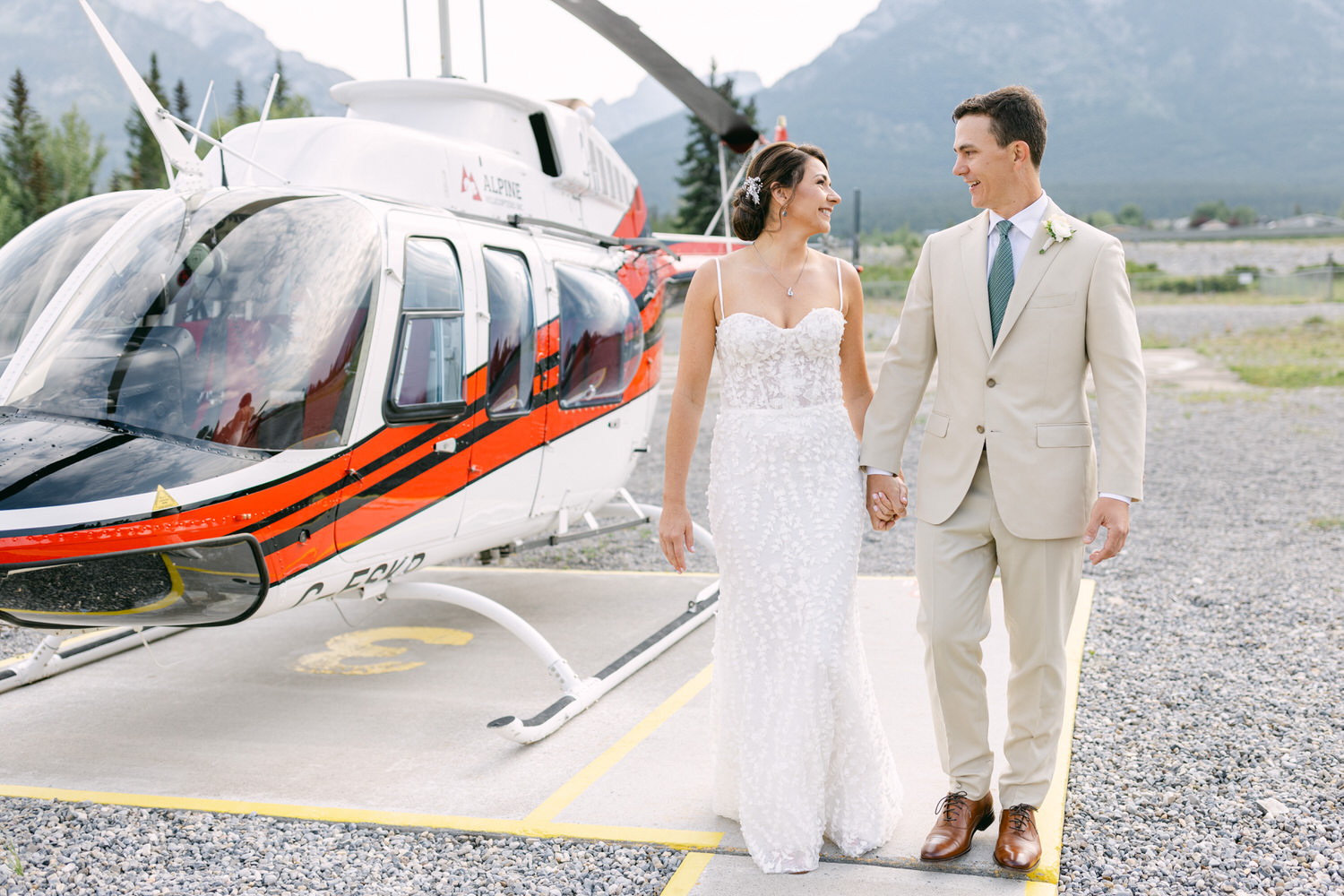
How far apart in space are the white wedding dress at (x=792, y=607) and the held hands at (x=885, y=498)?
40 millimetres

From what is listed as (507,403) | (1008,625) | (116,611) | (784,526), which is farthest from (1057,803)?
(116,611)

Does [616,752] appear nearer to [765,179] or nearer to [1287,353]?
[765,179]

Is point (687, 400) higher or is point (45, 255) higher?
point (45, 255)

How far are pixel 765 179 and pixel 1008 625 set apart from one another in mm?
1373

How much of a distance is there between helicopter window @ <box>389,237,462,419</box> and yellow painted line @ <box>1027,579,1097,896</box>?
7.82 feet

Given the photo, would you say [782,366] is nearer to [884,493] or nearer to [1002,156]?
[884,493]

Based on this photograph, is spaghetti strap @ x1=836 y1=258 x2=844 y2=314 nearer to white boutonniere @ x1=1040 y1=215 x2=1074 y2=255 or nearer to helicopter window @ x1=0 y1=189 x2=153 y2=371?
white boutonniere @ x1=1040 y1=215 x2=1074 y2=255

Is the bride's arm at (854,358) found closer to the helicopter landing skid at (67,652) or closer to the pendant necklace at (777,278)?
the pendant necklace at (777,278)

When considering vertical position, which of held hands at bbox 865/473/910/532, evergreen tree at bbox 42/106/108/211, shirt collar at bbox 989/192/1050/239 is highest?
evergreen tree at bbox 42/106/108/211

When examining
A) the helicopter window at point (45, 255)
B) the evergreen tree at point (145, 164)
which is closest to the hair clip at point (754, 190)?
the helicopter window at point (45, 255)

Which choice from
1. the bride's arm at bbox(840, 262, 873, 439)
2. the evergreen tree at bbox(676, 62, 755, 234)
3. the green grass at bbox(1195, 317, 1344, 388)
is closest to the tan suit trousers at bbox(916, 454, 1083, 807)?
the bride's arm at bbox(840, 262, 873, 439)

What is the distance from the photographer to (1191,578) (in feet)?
20.9

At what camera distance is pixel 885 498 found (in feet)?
9.86

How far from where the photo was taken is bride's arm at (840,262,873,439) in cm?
318
